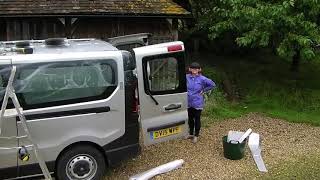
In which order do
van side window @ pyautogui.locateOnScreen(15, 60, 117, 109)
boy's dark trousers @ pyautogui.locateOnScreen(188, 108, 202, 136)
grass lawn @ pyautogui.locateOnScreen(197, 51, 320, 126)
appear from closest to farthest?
van side window @ pyautogui.locateOnScreen(15, 60, 117, 109) → boy's dark trousers @ pyautogui.locateOnScreen(188, 108, 202, 136) → grass lawn @ pyautogui.locateOnScreen(197, 51, 320, 126)

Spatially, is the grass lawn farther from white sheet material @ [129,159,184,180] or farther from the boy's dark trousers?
white sheet material @ [129,159,184,180]

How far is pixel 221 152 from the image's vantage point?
938 cm

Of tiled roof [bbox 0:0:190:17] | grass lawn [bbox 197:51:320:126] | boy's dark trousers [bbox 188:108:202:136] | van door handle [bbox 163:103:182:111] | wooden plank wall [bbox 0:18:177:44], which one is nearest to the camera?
van door handle [bbox 163:103:182:111]

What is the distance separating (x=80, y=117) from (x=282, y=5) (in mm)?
6380

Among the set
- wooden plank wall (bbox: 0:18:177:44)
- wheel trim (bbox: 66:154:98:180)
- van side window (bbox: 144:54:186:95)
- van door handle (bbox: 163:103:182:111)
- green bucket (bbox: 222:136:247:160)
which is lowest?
green bucket (bbox: 222:136:247:160)

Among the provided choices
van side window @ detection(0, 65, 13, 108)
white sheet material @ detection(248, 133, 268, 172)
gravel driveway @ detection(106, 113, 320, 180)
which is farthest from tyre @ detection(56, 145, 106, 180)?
white sheet material @ detection(248, 133, 268, 172)

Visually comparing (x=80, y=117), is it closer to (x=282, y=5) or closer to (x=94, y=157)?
(x=94, y=157)

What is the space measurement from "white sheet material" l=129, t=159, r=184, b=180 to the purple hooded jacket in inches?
53.1

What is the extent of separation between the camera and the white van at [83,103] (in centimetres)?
709

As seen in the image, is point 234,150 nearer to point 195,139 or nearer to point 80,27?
point 195,139

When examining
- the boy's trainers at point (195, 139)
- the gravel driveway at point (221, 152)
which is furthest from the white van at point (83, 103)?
the boy's trainers at point (195, 139)

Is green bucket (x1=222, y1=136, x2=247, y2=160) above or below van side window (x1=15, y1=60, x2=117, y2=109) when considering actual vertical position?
below

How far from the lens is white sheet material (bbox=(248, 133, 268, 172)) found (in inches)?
341

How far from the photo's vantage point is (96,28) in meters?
13.7
